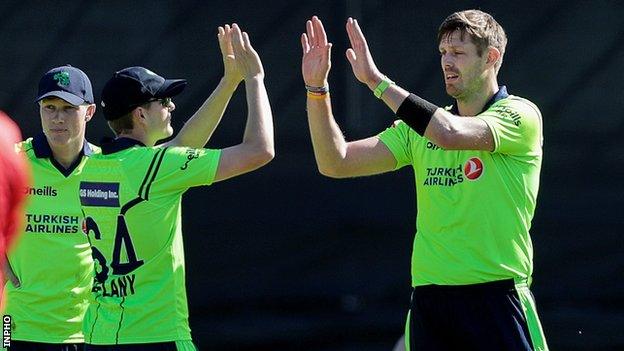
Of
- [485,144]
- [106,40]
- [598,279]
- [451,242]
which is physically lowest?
[598,279]

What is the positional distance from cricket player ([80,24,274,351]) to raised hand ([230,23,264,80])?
0.10 meters

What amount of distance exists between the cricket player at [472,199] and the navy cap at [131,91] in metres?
0.53

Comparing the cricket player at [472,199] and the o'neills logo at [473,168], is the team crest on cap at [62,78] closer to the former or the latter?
the cricket player at [472,199]

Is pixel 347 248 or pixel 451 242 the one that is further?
pixel 347 248

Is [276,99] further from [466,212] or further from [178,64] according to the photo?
[466,212]

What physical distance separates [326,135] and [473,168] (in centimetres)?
Answer: 55

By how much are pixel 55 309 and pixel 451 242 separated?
1.67 m

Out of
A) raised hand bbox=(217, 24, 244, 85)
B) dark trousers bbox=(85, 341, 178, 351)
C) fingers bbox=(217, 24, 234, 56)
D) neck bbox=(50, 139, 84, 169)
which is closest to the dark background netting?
neck bbox=(50, 139, 84, 169)

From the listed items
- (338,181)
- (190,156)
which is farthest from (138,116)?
(338,181)

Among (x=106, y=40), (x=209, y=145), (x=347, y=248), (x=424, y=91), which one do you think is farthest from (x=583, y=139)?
(x=106, y=40)

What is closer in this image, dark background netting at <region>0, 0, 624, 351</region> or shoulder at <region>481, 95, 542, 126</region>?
shoulder at <region>481, 95, 542, 126</region>

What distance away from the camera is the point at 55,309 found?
17.5ft

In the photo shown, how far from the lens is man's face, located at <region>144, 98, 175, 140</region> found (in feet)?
15.7

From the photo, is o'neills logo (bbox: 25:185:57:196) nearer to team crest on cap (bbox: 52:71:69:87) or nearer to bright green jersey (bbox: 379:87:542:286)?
team crest on cap (bbox: 52:71:69:87)
